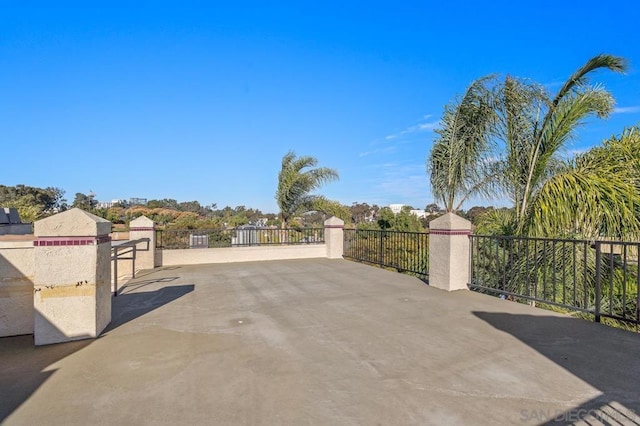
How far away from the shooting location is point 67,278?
11.6 feet

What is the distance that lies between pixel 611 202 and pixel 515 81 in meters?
3.01

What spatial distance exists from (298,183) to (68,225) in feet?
33.4

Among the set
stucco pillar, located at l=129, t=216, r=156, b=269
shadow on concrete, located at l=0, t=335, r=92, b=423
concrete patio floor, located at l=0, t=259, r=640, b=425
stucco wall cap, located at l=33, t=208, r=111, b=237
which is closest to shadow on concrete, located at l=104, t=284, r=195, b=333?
concrete patio floor, located at l=0, t=259, r=640, b=425

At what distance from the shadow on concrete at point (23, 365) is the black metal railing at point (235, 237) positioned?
6335mm

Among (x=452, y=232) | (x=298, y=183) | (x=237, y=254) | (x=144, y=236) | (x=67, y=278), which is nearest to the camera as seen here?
(x=67, y=278)

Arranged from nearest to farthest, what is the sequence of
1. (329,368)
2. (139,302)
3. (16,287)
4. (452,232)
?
(329,368)
(16,287)
(139,302)
(452,232)

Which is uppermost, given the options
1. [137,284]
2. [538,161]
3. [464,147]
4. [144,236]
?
[464,147]

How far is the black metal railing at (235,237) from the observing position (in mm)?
10219

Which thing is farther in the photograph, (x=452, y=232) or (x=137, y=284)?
(x=137, y=284)

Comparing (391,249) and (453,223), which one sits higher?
(453,223)

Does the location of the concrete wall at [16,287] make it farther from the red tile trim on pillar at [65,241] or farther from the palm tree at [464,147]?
the palm tree at [464,147]

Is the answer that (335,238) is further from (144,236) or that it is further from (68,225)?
(68,225)

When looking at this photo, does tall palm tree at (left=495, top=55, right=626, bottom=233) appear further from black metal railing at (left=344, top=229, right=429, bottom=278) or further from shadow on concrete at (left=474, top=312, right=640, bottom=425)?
shadow on concrete at (left=474, top=312, right=640, bottom=425)

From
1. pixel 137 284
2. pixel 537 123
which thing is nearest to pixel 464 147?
pixel 537 123
